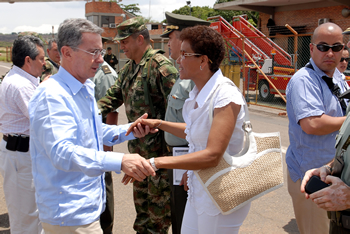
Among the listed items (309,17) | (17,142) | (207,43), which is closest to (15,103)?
A: (17,142)

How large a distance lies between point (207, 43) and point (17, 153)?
2265mm

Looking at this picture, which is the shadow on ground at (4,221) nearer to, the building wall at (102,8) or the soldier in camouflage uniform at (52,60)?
the soldier in camouflage uniform at (52,60)

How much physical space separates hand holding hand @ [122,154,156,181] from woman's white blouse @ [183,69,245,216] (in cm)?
36

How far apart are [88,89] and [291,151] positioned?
172 centimetres

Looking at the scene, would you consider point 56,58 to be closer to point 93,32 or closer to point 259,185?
point 93,32

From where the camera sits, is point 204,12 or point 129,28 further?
point 204,12

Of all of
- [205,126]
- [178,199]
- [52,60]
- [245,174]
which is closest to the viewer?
[245,174]

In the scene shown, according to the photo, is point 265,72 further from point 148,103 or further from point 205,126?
point 205,126

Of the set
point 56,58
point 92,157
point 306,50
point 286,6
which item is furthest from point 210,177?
point 286,6

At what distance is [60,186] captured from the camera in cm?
208

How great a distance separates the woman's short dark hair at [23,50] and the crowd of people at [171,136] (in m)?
0.02

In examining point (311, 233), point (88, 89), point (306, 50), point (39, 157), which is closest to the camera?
point (39, 157)

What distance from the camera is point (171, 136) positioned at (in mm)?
3178

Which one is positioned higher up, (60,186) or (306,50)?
(306,50)
